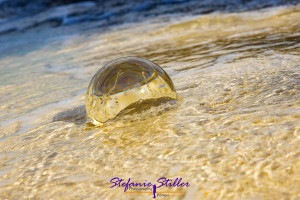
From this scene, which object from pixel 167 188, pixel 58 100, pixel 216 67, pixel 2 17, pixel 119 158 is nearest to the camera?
pixel 167 188

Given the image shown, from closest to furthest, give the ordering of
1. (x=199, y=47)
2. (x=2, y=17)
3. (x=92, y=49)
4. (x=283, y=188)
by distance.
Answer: (x=283, y=188) < (x=199, y=47) < (x=92, y=49) < (x=2, y=17)

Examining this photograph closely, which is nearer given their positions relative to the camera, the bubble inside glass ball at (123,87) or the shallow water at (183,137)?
the shallow water at (183,137)

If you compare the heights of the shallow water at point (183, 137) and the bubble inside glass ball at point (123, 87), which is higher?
the bubble inside glass ball at point (123, 87)

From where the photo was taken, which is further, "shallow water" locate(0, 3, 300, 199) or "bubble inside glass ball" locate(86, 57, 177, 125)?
"bubble inside glass ball" locate(86, 57, 177, 125)

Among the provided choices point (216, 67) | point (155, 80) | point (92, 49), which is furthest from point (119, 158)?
point (92, 49)

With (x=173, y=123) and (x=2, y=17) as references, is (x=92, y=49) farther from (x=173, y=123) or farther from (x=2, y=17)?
(x=2, y=17)
